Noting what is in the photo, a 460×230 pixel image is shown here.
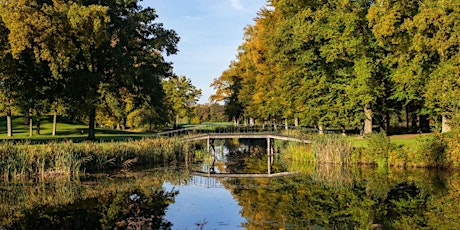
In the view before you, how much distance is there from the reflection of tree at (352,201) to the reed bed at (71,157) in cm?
703

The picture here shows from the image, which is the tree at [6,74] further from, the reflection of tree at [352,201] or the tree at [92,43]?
the reflection of tree at [352,201]

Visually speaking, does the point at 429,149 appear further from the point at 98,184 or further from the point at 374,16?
the point at 98,184

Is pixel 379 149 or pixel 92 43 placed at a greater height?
pixel 92 43

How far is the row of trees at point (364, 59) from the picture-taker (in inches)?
997

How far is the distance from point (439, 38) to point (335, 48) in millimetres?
7512

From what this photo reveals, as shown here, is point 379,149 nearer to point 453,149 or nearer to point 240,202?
point 453,149

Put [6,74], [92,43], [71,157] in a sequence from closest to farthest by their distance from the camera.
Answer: [71,157]
[6,74]
[92,43]

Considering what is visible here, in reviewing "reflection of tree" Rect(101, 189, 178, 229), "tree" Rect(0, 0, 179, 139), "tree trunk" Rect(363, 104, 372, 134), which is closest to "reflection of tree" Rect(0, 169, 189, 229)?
"reflection of tree" Rect(101, 189, 178, 229)

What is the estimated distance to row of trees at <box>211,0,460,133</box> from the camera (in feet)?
83.0

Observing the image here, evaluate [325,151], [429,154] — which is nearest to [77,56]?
[325,151]

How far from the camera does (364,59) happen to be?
30.1 meters

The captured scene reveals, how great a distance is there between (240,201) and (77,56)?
72.3ft

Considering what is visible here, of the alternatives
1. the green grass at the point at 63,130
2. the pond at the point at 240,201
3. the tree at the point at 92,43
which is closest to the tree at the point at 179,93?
the green grass at the point at 63,130

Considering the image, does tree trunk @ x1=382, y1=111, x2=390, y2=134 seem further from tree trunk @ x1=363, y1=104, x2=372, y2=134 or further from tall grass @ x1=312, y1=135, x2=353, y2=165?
tall grass @ x1=312, y1=135, x2=353, y2=165
